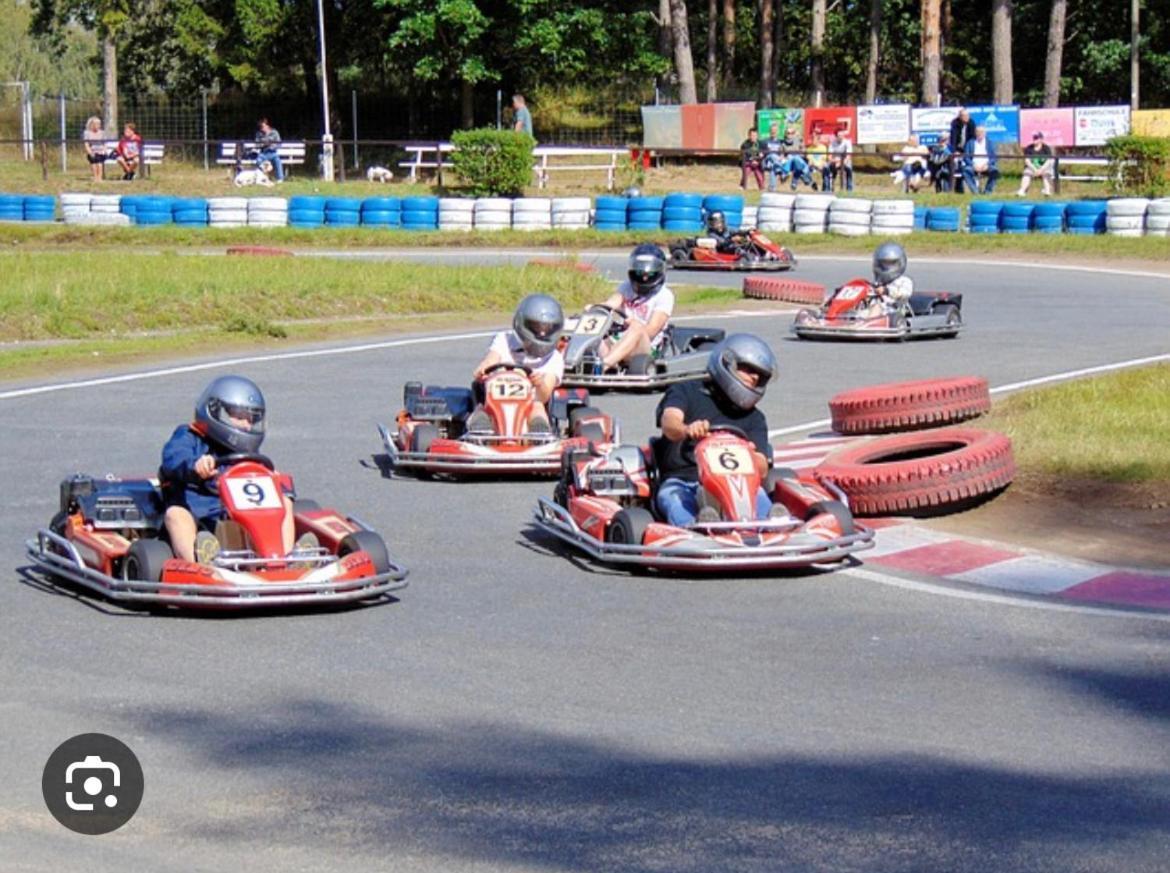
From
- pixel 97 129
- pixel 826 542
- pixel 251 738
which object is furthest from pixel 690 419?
pixel 97 129

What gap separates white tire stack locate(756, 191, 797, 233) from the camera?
31.7 m

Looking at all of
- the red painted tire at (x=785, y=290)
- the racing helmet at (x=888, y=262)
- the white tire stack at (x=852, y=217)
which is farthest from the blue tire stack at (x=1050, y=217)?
the racing helmet at (x=888, y=262)

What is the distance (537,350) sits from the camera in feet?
38.4

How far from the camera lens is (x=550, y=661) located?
23.0 ft

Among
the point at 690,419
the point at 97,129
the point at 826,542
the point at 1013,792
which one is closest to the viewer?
the point at 1013,792

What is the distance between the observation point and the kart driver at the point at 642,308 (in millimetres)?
14625

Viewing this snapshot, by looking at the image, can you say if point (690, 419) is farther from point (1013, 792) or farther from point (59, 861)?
point (59, 861)

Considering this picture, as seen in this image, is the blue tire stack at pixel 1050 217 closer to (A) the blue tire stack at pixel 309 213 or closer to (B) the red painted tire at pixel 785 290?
(B) the red painted tire at pixel 785 290

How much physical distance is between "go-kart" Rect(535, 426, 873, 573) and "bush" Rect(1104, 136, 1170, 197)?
26.0 m

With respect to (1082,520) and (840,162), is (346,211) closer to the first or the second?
(840,162)

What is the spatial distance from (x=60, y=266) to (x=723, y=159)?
2436cm

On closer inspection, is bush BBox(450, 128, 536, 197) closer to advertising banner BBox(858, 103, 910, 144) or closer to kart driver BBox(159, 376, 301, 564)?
advertising banner BBox(858, 103, 910, 144)

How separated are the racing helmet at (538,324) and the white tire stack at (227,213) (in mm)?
22962

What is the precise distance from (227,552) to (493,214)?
83.8 ft
